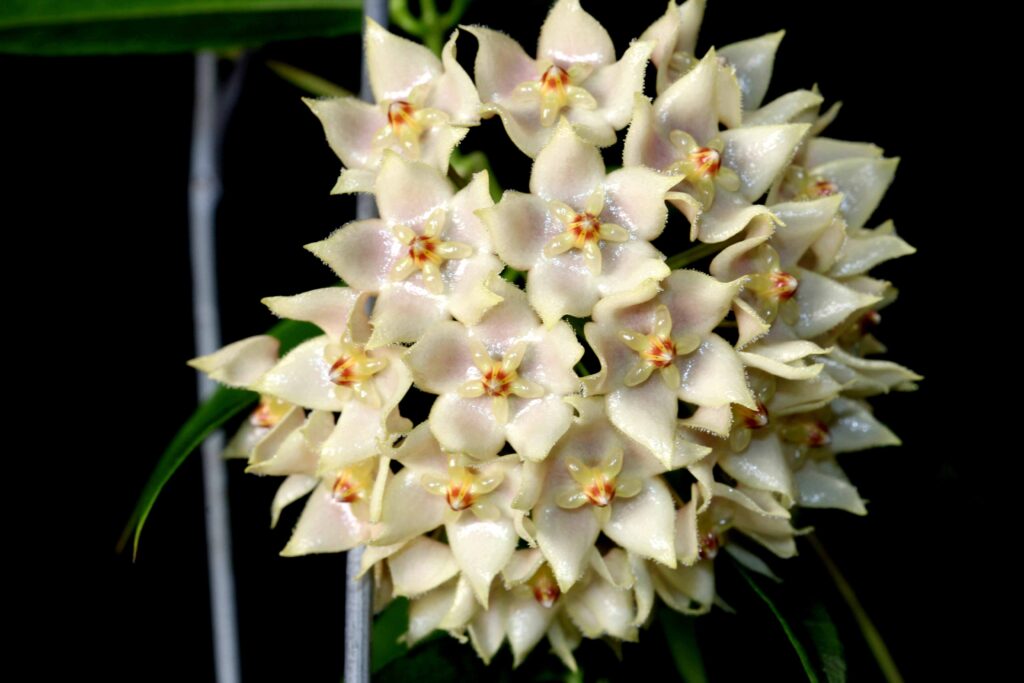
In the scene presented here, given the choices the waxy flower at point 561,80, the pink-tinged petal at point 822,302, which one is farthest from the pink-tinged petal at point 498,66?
the pink-tinged petal at point 822,302

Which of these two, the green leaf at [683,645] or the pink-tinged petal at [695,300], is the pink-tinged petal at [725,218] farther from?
the green leaf at [683,645]

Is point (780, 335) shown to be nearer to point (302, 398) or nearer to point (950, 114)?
point (302, 398)

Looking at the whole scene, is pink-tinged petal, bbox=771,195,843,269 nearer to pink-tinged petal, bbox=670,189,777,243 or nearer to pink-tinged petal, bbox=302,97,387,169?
pink-tinged petal, bbox=670,189,777,243

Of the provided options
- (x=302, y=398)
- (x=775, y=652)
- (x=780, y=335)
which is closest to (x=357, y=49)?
(x=302, y=398)

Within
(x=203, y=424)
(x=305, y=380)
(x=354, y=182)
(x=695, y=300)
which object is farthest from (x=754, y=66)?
(x=203, y=424)

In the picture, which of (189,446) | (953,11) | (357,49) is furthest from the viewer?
(357,49)

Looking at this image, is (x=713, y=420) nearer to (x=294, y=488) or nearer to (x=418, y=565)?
(x=418, y=565)

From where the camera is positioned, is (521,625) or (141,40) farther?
(141,40)
